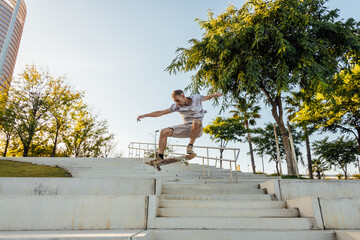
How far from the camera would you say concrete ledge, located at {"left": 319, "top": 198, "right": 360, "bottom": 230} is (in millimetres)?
3006

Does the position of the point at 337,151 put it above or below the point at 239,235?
above

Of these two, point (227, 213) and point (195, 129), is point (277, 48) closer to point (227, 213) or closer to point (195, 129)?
point (195, 129)

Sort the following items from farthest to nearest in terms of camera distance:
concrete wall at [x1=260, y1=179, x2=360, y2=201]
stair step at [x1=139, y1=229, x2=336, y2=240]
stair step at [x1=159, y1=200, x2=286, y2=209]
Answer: concrete wall at [x1=260, y1=179, x2=360, y2=201] < stair step at [x1=159, y1=200, x2=286, y2=209] < stair step at [x1=139, y1=229, x2=336, y2=240]

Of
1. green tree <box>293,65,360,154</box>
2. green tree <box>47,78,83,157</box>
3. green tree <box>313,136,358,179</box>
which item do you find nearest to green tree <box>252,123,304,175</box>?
green tree <box>313,136,358,179</box>

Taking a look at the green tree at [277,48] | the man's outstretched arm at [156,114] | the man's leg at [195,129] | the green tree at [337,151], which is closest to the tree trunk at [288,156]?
the green tree at [277,48]

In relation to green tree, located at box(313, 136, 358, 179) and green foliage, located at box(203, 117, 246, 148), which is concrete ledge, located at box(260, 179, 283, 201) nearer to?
green foliage, located at box(203, 117, 246, 148)

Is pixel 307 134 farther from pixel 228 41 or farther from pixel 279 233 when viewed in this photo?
pixel 279 233

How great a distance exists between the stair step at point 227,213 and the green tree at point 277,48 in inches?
290

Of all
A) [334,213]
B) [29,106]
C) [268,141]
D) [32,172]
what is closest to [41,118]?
[29,106]

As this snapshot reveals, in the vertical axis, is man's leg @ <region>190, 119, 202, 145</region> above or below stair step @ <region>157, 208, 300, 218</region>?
above

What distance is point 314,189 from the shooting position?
13.3 ft

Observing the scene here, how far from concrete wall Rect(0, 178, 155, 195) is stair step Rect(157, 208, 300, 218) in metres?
0.89

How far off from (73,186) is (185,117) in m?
2.80

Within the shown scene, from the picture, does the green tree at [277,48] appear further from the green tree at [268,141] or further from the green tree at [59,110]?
the green tree at [268,141]
